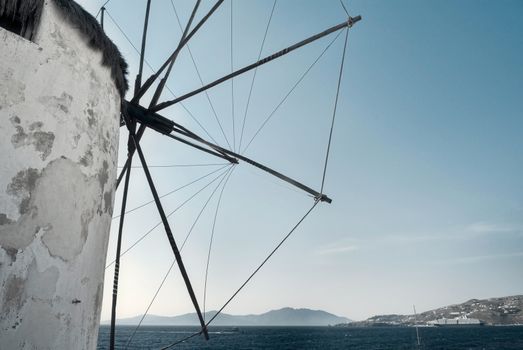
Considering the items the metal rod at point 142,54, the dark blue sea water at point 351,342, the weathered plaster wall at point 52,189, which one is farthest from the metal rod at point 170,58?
the dark blue sea water at point 351,342

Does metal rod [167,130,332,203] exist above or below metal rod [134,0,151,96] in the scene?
below

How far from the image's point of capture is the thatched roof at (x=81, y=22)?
7.80 feet

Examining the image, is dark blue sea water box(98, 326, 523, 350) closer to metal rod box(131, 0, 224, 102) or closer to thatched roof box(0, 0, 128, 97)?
metal rod box(131, 0, 224, 102)

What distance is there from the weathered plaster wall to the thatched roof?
0.26 feet

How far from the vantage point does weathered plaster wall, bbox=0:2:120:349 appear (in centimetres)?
198

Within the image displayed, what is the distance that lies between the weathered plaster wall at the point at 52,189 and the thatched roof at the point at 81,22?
78 millimetres

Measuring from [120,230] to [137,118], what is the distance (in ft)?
5.42

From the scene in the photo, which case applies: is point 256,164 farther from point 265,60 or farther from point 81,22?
point 81,22

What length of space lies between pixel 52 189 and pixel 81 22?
Answer: 1.54 metres

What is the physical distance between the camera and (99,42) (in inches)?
118

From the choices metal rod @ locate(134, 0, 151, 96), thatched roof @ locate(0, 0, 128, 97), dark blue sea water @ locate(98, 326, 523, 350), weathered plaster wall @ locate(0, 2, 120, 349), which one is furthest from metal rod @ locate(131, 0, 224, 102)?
dark blue sea water @ locate(98, 326, 523, 350)

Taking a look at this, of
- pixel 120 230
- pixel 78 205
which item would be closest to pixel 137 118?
pixel 120 230

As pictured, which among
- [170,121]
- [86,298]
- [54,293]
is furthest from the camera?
[170,121]

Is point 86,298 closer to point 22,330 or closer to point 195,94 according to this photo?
point 22,330
